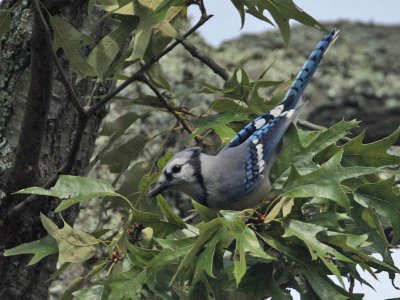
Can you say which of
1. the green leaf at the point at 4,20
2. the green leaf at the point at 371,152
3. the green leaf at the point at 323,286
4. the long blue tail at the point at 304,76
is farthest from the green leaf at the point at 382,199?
the green leaf at the point at 4,20

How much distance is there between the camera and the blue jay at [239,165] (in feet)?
11.4

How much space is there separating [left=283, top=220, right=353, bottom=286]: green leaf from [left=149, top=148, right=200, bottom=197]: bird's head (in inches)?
28.9

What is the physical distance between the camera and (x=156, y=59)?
3387mm

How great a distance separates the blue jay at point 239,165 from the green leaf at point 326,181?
458 millimetres

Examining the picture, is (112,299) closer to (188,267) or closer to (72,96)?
(188,267)

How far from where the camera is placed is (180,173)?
3545mm

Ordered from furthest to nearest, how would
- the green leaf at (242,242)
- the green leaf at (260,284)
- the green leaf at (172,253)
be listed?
1. the green leaf at (260,284)
2. the green leaf at (172,253)
3. the green leaf at (242,242)

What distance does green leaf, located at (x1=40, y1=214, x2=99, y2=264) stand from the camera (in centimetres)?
310

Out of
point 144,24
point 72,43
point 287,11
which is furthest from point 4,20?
point 287,11

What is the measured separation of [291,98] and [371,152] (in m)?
0.51

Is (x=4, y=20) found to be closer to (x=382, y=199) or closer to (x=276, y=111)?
(x=276, y=111)

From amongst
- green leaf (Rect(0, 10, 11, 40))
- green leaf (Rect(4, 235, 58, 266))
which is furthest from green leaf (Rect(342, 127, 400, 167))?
green leaf (Rect(0, 10, 11, 40))

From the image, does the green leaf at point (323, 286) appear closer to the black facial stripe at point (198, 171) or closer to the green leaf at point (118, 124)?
the black facial stripe at point (198, 171)

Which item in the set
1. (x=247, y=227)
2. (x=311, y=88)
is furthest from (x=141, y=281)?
(x=311, y=88)
